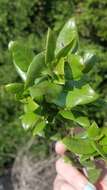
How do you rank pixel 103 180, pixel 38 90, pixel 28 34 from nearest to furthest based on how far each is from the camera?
pixel 38 90 < pixel 103 180 < pixel 28 34

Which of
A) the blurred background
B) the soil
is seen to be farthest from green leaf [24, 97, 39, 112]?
Result: the soil

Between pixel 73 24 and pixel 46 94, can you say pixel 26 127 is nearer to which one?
pixel 46 94

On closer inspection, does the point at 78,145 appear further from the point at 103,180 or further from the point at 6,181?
the point at 6,181

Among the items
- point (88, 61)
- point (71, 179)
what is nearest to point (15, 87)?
point (88, 61)

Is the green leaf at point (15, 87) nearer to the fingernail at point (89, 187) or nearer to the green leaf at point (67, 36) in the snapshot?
the green leaf at point (67, 36)

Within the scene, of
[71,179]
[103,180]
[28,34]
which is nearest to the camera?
[103,180]

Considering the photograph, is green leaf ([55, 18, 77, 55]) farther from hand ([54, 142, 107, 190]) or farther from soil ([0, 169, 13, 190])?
soil ([0, 169, 13, 190])
